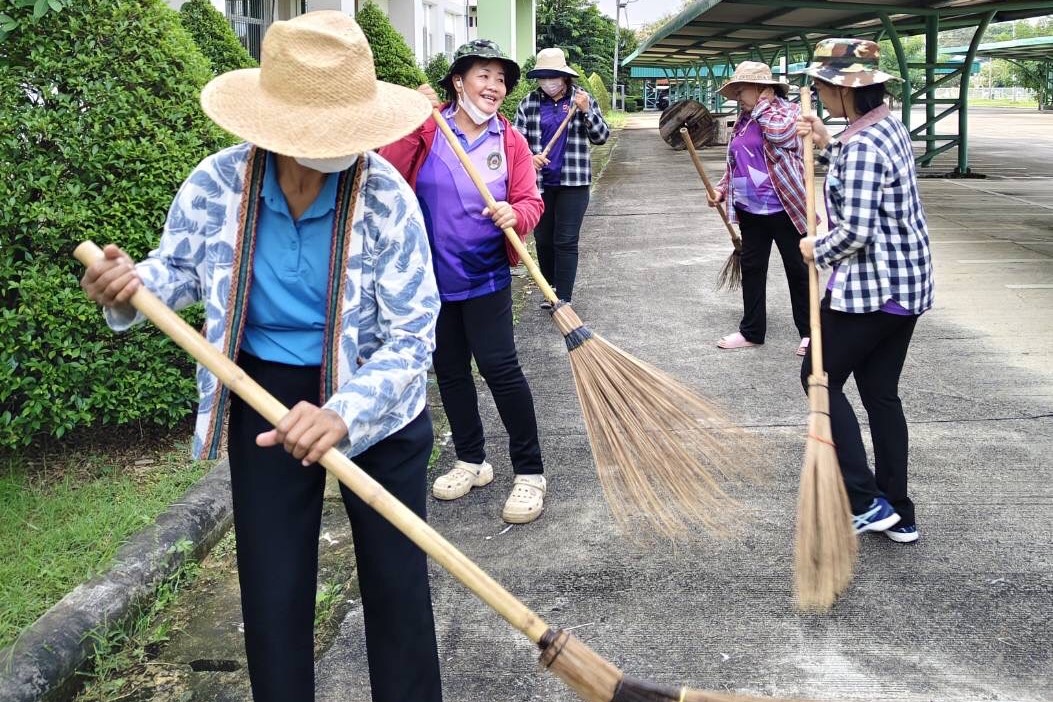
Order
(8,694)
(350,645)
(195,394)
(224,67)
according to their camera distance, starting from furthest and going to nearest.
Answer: (224,67), (195,394), (350,645), (8,694)

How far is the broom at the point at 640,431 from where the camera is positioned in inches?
148

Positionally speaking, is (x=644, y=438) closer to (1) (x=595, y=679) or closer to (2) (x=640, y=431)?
(2) (x=640, y=431)

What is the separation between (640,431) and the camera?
3.73m

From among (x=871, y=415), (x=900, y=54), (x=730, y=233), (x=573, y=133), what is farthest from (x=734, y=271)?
(x=900, y=54)

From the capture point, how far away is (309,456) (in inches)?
74.3

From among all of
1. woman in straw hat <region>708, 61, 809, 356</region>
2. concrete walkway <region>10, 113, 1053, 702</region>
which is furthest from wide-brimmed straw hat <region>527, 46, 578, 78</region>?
concrete walkway <region>10, 113, 1053, 702</region>

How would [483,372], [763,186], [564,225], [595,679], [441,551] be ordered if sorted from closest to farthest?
1. [441,551]
2. [595,679]
3. [483,372]
4. [763,186]
5. [564,225]

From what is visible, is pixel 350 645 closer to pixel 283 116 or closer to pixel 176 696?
pixel 176 696

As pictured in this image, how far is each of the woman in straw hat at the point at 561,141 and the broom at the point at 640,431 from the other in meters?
2.68

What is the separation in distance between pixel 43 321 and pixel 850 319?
2.97 metres

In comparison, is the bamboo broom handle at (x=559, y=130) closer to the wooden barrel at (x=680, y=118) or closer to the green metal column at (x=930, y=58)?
the wooden barrel at (x=680, y=118)

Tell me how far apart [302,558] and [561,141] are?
184 inches

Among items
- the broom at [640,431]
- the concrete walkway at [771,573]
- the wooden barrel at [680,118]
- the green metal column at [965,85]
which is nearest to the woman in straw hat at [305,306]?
the concrete walkway at [771,573]

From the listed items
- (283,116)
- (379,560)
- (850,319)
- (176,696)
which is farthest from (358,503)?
(850,319)
